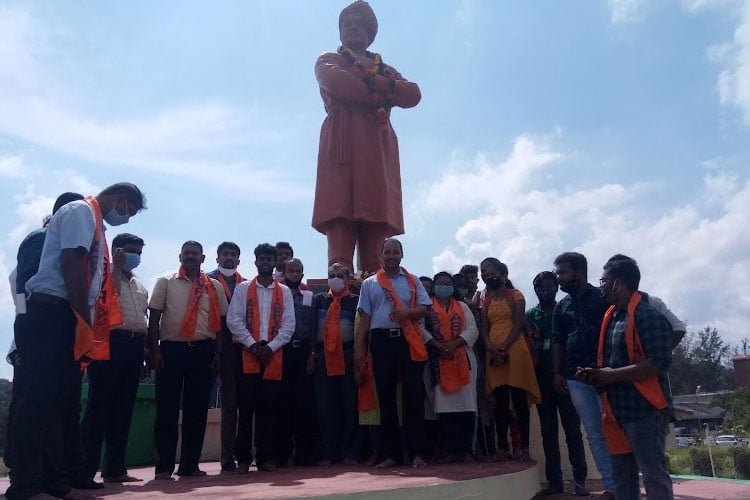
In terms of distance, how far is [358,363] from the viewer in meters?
5.21

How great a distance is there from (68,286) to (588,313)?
11.2 feet

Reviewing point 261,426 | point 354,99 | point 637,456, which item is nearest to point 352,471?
point 261,426

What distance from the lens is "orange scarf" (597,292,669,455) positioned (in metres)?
3.65

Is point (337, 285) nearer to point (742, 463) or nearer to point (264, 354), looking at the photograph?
point (264, 354)

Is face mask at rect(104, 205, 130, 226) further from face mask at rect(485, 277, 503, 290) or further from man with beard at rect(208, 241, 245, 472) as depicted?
face mask at rect(485, 277, 503, 290)

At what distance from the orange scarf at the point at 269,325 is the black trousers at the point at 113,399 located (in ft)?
2.60

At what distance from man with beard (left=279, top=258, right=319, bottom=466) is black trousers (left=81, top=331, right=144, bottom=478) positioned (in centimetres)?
112

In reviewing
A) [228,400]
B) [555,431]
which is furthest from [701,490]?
[228,400]

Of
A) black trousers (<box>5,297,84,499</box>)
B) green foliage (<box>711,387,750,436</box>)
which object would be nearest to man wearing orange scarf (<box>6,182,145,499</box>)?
black trousers (<box>5,297,84,499</box>)

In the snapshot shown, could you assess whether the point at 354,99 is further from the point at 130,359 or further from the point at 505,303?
the point at 130,359

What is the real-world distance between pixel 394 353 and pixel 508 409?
50.1 inches

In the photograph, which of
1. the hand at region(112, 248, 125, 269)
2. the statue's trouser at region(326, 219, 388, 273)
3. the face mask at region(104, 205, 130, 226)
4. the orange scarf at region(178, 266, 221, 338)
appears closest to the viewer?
the face mask at region(104, 205, 130, 226)

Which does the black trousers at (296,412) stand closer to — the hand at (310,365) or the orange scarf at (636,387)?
the hand at (310,365)

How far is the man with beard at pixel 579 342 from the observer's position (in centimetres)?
461
